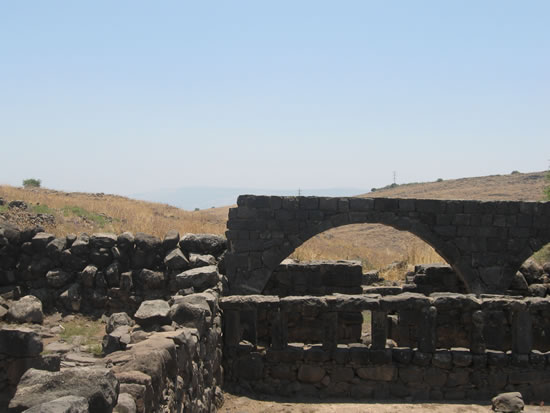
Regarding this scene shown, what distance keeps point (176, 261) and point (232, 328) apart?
7.00 ft

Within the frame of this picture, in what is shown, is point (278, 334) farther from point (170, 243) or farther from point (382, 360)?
point (170, 243)

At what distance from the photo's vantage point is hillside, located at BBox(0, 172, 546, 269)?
2045 centimetres

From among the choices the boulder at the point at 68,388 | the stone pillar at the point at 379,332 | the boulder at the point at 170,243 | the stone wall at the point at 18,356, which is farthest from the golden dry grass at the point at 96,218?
the boulder at the point at 68,388

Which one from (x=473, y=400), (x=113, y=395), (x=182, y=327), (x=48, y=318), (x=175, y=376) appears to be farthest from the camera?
(x=48, y=318)

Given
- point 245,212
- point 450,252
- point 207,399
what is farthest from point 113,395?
point 450,252

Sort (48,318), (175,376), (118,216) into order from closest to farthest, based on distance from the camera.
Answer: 1. (175,376)
2. (48,318)
3. (118,216)

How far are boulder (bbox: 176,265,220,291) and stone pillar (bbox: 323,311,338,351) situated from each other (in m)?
2.18

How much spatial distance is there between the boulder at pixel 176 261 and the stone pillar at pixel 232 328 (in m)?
1.85

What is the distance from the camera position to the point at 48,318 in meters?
11.0

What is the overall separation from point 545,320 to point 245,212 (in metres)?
6.68

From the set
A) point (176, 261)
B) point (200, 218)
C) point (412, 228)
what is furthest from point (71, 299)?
point (200, 218)

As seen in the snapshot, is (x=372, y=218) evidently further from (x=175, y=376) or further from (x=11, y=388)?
(x=11, y=388)

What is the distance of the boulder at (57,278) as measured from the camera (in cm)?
1145

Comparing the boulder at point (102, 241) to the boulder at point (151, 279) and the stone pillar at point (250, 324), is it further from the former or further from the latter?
the stone pillar at point (250, 324)
